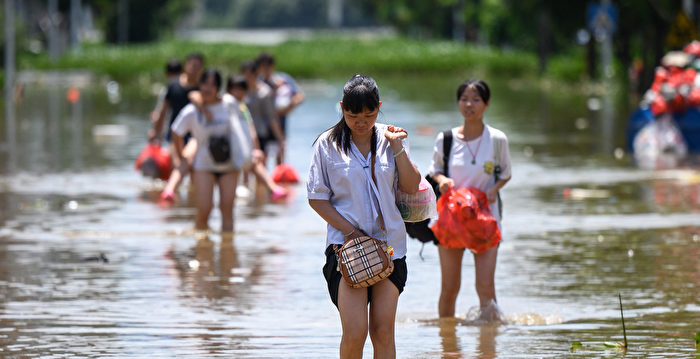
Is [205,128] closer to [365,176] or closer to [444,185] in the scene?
[444,185]

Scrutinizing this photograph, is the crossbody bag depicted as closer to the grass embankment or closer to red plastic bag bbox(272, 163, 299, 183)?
red plastic bag bbox(272, 163, 299, 183)

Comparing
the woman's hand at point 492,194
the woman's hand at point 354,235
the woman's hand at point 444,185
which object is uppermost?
the woman's hand at point 444,185

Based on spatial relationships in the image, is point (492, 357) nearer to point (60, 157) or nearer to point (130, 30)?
point (60, 157)

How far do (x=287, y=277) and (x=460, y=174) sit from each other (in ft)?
8.13

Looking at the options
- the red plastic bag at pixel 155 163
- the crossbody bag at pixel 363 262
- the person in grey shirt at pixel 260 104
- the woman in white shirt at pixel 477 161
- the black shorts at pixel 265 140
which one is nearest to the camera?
the crossbody bag at pixel 363 262

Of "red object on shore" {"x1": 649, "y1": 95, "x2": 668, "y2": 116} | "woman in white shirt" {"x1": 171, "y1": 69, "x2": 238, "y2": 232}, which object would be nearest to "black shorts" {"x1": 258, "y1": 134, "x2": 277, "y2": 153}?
"woman in white shirt" {"x1": 171, "y1": 69, "x2": 238, "y2": 232}

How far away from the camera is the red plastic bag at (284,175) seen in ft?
55.2

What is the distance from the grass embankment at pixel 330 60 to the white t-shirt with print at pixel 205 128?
41408mm

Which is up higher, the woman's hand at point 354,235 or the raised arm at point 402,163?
the raised arm at point 402,163

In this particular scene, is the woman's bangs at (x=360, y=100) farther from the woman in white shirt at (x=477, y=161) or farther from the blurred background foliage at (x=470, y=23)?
the blurred background foliage at (x=470, y=23)

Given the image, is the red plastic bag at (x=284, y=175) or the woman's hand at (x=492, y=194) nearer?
Result: the woman's hand at (x=492, y=194)

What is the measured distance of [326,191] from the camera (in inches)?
239

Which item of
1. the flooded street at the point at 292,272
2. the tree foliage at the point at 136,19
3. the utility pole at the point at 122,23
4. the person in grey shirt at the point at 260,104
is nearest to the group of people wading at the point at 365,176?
the flooded street at the point at 292,272

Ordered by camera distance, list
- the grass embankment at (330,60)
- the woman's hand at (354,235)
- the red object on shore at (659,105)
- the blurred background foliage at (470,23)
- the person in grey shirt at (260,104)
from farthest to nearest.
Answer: the grass embankment at (330,60), the blurred background foliage at (470,23), the red object on shore at (659,105), the person in grey shirt at (260,104), the woman's hand at (354,235)
